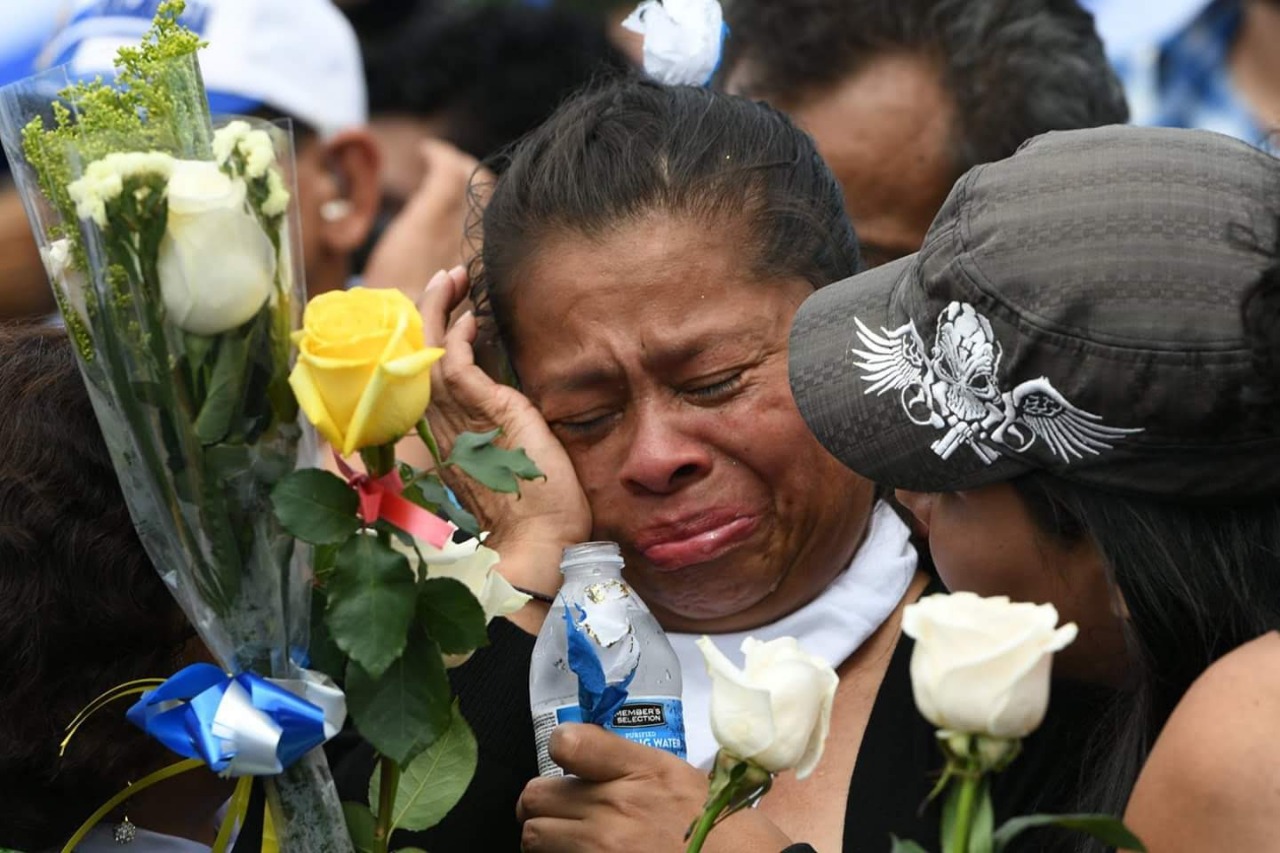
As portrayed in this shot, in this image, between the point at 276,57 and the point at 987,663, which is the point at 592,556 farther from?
the point at 276,57

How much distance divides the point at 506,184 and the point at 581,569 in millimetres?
752

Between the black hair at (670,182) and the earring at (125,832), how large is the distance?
2.90ft

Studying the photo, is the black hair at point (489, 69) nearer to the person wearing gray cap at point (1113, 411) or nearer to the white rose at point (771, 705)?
the person wearing gray cap at point (1113, 411)

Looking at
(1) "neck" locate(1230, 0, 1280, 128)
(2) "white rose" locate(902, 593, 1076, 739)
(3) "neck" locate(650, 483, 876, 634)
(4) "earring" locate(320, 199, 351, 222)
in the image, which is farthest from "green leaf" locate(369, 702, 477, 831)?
(1) "neck" locate(1230, 0, 1280, 128)

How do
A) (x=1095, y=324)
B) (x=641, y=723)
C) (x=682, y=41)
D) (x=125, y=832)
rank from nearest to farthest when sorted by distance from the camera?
(x=1095, y=324), (x=641, y=723), (x=125, y=832), (x=682, y=41)

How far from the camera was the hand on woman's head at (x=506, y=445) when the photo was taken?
253cm

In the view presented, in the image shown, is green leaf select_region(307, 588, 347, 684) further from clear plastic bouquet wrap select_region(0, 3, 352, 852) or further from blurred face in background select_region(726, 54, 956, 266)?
blurred face in background select_region(726, 54, 956, 266)

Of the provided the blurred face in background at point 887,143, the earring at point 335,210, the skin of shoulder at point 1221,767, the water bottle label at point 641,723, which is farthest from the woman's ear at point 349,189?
the skin of shoulder at point 1221,767

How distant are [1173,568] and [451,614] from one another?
70 cm

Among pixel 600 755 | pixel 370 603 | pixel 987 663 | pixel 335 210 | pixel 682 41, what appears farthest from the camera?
pixel 335 210

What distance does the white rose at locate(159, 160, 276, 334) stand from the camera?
5.19 ft

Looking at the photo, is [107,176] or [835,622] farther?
[835,622]

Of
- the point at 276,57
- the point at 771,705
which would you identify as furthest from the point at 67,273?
the point at 276,57

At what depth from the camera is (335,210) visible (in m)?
4.69
